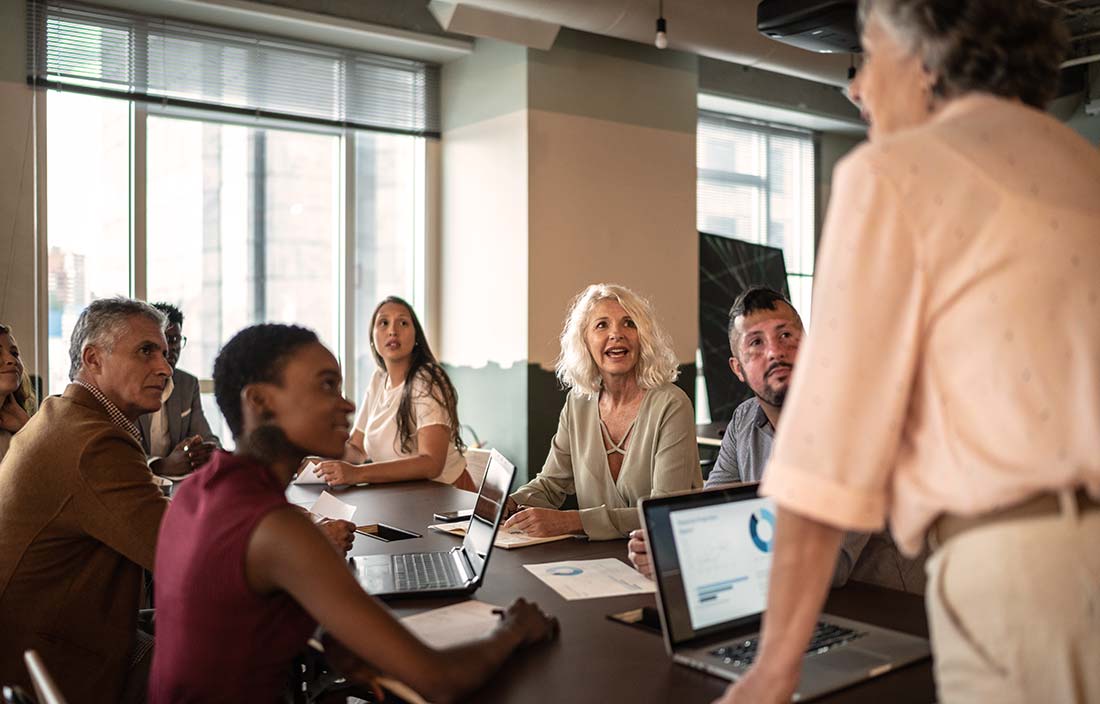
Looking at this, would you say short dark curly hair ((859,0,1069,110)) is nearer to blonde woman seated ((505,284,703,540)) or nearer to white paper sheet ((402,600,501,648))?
white paper sheet ((402,600,501,648))

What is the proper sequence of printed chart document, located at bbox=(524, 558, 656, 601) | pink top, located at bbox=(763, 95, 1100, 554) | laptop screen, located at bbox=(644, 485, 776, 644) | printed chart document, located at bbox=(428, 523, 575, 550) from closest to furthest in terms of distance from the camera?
pink top, located at bbox=(763, 95, 1100, 554) < laptop screen, located at bbox=(644, 485, 776, 644) < printed chart document, located at bbox=(524, 558, 656, 601) < printed chart document, located at bbox=(428, 523, 575, 550)

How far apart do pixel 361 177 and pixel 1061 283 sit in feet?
18.1

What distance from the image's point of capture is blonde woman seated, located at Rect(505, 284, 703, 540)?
299cm

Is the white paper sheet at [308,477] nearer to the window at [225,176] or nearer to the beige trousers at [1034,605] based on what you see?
the window at [225,176]

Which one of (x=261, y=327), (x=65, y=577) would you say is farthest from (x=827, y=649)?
(x=65, y=577)

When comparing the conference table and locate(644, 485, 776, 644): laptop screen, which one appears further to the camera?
locate(644, 485, 776, 644): laptop screen

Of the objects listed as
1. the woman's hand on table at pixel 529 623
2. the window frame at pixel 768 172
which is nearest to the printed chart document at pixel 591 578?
the woman's hand on table at pixel 529 623

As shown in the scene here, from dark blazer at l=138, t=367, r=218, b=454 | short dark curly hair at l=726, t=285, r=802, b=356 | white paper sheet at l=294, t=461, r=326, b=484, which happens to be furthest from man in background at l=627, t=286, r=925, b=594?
dark blazer at l=138, t=367, r=218, b=454

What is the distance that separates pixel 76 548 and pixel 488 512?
95cm

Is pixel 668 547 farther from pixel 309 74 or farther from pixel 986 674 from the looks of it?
pixel 309 74

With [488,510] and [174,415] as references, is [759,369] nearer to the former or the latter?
[488,510]

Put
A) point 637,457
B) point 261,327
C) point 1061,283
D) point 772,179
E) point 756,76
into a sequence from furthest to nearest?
point 772,179
point 756,76
point 637,457
point 261,327
point 1061,283

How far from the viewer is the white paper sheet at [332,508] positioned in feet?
10.3

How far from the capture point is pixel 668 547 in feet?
5.44
